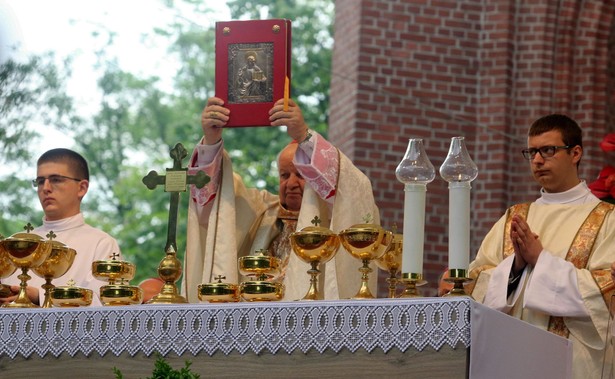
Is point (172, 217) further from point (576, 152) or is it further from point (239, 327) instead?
point (576, 152)

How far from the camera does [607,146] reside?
7.21 metres

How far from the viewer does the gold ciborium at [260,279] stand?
5.05 meters

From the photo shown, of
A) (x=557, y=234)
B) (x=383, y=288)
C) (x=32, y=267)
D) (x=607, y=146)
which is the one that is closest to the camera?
(x=32, y=267)

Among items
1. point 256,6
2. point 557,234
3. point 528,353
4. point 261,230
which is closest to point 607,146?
point 557,234

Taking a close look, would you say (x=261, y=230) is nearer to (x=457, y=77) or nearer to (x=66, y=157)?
(x=66, y=157)

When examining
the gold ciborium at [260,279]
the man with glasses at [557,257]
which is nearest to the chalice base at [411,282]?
the gold ciborium at [260,279]

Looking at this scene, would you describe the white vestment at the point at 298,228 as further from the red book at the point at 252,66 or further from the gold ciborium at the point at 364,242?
the gold ciborium at the point at 364,242

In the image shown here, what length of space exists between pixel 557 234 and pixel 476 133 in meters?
3.97

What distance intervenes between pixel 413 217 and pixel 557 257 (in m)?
1.04

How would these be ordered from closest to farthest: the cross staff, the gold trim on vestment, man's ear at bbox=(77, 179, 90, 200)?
the cross staff, the gold trim on vestment, man's ear at bbox=(77, 179, 90, 200)

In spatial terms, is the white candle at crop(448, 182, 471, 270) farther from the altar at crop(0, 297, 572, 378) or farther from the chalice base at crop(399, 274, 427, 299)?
the altar at crop(0, 297, 572, 378)

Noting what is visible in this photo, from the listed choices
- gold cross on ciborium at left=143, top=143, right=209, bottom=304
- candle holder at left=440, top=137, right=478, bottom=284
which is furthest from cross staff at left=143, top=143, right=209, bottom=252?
candle holder at left=440, top=137, right=478, bottom=284

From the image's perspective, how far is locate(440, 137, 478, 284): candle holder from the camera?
190 inches

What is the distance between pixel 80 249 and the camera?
662cm
